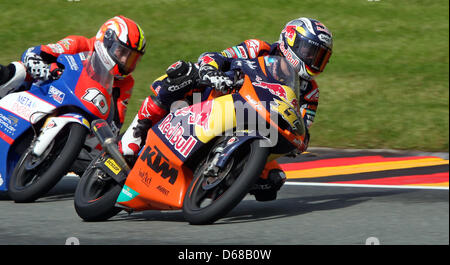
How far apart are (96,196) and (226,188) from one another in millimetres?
1169

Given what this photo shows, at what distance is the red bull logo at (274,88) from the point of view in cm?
A: 606

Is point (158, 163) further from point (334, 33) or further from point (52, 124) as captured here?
point (334, 33)

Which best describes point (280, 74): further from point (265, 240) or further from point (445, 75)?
point (445, 75)

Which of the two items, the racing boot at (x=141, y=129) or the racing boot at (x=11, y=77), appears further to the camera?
the racing boot at (x=11, y=77)

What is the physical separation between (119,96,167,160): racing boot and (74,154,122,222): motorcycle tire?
21cm

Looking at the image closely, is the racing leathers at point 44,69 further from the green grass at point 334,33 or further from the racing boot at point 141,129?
the green grass at point 334,33

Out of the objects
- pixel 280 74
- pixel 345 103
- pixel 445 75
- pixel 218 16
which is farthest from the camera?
pixel 218 16

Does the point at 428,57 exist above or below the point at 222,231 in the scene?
below

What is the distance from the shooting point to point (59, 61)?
7547 mm

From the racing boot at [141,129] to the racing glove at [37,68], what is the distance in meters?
1.13

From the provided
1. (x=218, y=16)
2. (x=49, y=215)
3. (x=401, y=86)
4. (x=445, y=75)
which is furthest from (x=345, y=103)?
(x=49, y=215)

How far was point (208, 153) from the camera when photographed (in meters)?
6.18

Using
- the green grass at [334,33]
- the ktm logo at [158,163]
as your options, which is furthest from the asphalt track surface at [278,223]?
the green grass at [334,33]

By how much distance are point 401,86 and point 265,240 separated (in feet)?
23.9
